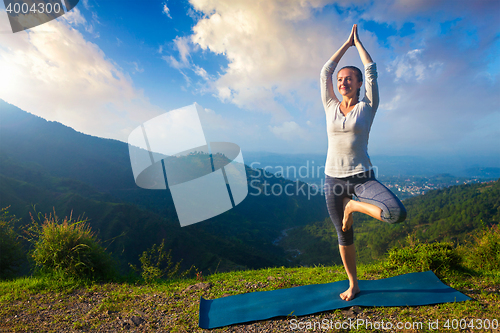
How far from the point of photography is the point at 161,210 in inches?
1527

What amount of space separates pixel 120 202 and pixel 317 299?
36207 mm

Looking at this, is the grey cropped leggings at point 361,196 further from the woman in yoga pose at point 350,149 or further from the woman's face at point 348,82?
the woman's face at point 348,82

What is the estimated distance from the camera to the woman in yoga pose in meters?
2.27

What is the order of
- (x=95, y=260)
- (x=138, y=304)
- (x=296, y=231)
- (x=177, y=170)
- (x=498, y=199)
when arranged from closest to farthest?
(x=138, y=304), (x=95, y=260), (x=177, y=170), (x=498, y=199), (x=296, y=231)

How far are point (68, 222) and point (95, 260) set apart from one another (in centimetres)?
90

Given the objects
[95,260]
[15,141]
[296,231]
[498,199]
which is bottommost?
[296,231]

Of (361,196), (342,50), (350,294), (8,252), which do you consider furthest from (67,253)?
(342,50)

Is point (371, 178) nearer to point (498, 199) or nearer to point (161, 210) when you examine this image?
point (161, 210)

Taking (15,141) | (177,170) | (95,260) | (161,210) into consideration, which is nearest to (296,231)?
(161,210)

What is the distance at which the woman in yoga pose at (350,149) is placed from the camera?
7.45ft

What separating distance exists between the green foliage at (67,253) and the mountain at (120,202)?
530cm

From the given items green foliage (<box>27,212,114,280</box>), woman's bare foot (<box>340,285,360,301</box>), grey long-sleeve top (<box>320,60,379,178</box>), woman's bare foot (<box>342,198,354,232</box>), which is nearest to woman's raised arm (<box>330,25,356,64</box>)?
grey long-sleeve top (<box>320,60,379,178</box>)

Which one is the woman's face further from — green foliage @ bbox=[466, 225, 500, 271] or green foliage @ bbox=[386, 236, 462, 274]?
green foliage @ bbox=[466, 225, 500, 271]

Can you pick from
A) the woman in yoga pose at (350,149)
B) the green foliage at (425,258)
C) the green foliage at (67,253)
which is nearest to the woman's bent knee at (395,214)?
the woman in yoga pose at (350,149)
